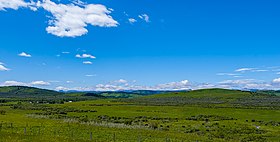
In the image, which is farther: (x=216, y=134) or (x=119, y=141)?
(x=216, y=134)

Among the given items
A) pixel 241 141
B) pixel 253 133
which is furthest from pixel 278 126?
pixel 241 141

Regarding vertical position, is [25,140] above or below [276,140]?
above

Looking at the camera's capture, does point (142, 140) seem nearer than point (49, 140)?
No

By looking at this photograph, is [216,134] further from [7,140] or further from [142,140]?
[7,140]

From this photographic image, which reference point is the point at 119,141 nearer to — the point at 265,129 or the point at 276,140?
the point at 276,140

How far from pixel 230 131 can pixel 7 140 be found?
5117 centimetres

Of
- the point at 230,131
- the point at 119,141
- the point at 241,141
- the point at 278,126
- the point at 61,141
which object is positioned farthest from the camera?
the point at 278,126

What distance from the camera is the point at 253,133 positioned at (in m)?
66.6

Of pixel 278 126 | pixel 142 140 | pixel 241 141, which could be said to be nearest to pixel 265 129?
pixel 278 126

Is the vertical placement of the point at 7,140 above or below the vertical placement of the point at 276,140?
above

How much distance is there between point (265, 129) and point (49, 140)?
186 feet

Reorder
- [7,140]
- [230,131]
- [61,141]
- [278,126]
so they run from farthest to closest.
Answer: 1. [278,126]
2. [230,131]
3. [61,141]
4. [7,140]

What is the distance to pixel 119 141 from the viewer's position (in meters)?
44.8

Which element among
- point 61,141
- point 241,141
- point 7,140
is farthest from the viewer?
point 241,141
